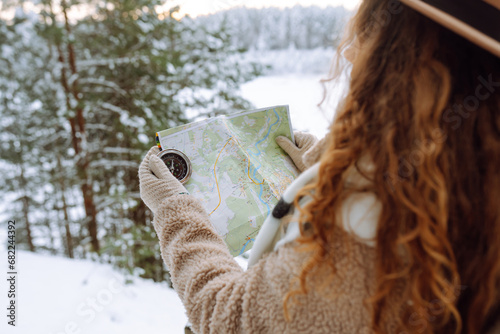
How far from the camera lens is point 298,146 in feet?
3.77

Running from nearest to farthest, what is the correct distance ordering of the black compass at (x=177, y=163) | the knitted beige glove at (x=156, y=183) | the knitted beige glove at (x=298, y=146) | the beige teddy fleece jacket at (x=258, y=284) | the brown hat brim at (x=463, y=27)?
the brown hat brim at (x=463, y=27)
the beige teddy fleece jacket at (x=258, y=284)
the knitted beige glove at (x=156, y=183)
the black compass at (x=177, y=163)
the knitted beige glove at (x=298, y=146)

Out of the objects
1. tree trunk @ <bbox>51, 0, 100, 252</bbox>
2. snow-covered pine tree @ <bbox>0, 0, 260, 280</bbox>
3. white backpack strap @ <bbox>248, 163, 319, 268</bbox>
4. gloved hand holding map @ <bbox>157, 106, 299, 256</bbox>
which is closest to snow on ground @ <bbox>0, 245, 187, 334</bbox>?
snow-covered pine tree @ <bbox>0, 0, 260, 280</bbox>

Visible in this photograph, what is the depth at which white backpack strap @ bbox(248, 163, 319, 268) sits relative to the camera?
583mm

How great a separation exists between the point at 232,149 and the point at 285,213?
0.46m

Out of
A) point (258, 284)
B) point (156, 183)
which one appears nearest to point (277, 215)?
point (258, 284)

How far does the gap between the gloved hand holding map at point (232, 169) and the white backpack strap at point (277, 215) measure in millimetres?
271

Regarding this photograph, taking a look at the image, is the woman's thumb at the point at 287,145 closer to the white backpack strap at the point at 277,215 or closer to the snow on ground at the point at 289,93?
the white backpack strap at the point at 277,215

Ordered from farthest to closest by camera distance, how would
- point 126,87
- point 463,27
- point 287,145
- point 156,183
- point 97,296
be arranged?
point 126,87
point 97,296
point 287,145
point 156,183
point 463,27

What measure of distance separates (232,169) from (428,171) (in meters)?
0.65

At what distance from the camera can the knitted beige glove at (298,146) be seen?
43.6 inches

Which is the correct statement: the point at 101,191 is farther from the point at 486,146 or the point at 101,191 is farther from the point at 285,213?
the point at 486,146

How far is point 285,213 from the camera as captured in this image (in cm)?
64

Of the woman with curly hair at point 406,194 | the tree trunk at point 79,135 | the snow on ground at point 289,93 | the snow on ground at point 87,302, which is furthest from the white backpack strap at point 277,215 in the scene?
the tree trunk at point 79,135

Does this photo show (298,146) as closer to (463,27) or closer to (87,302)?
(463,27)
